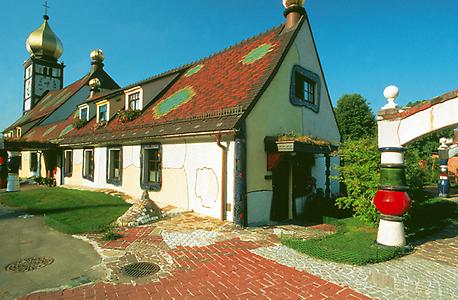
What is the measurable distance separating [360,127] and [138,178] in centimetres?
2835

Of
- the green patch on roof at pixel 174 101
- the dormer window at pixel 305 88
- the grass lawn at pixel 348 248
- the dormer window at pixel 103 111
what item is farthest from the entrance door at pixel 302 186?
the dormer window at pixel 103 111

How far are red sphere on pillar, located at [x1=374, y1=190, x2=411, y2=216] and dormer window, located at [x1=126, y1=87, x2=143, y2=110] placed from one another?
1137 centimetres

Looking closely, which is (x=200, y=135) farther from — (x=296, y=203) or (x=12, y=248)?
(x=12, y=248)

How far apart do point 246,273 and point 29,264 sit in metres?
3.98

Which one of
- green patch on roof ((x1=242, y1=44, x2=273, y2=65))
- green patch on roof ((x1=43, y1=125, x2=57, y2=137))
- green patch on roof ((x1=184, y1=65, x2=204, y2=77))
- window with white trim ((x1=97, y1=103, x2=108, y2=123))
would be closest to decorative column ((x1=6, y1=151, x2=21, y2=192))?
window with white trim ((x1=97, y1=103, x2=108, y2=123))

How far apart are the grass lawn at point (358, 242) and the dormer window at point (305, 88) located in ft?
15.5

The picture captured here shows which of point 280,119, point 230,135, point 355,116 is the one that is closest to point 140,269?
point 230,135

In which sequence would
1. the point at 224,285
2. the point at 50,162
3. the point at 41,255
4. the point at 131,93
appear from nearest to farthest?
1. the point at 224,285
2. the point at 41,255
3. the point at 131,93
4. the point at 50,162

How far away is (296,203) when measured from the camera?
977 centimetres

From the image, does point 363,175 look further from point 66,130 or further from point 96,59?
point 96,59

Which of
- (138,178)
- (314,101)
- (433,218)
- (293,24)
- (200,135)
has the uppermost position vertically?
(293,24)

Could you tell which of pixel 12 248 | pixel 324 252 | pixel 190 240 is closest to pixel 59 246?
pixel 12 248

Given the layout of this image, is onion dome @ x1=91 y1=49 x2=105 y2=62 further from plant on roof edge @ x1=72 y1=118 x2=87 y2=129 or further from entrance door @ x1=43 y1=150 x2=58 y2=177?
entrance door @ x1=43 y1=150 x2=58 y2=177

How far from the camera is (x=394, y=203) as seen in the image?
17.6 ft
